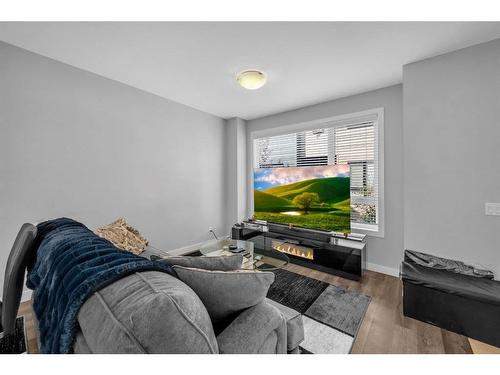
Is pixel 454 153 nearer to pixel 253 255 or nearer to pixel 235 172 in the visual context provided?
pixel 253 255

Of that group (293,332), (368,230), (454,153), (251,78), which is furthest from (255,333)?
(368,230)

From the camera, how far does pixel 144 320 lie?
0.57 meters

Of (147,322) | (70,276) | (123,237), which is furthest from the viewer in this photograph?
(123,237)

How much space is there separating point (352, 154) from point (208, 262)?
116 inches

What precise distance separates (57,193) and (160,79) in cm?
176

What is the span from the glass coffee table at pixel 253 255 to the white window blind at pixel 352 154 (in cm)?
147

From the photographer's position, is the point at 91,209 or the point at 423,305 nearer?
the point at 423,305

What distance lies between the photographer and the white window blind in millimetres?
3066

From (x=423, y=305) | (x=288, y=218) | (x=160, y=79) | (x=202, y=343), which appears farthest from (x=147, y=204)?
(x=423, y=305)

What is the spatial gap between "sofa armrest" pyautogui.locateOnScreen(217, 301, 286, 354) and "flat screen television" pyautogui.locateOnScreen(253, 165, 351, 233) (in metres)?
2.24

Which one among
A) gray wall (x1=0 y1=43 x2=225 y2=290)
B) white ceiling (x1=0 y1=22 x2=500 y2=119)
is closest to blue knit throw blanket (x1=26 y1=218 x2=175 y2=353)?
gray wall (x1=0 y1=43 x2=225 y2=290)
